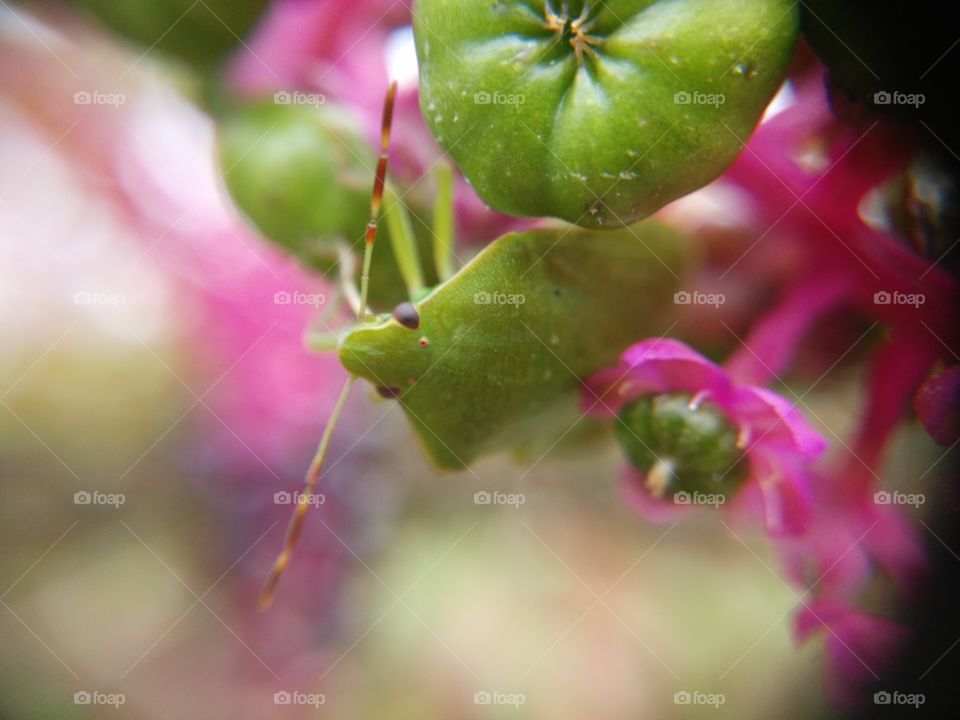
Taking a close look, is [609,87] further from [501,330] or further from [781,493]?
[781,493]

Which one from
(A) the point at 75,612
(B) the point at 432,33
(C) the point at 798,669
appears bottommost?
(C) the point at 798,669

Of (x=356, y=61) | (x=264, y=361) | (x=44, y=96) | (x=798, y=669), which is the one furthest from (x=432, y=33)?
(x=798, y=669)

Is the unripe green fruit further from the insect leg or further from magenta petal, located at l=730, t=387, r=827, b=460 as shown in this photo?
the insect leg

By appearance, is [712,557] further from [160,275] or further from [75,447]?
[75,447]

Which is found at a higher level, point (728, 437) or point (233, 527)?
point (728, 437)

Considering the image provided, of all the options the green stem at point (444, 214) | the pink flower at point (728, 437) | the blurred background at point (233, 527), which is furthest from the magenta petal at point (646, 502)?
the blurred background at point (233, 527)

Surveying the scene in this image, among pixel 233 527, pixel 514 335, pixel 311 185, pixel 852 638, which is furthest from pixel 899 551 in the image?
pixel 233 527
